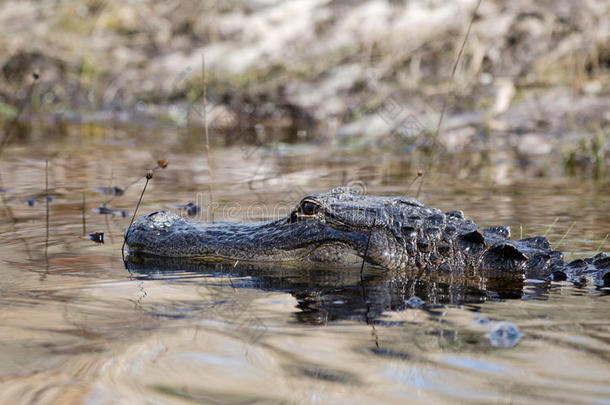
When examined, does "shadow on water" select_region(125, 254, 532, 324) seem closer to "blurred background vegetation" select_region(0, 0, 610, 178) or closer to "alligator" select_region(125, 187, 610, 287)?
"alligator" select_region(125, 187, 610, 287)

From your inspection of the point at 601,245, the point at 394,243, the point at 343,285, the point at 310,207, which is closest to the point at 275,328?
the point at 343,285

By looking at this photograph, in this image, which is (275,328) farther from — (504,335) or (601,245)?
(601,245)

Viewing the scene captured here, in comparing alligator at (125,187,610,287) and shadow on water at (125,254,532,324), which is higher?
alligator at (125,187,610,287)

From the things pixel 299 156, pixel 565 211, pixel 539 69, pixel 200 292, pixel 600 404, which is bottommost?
pixel 600 404

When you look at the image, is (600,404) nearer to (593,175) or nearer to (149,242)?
(149,242)

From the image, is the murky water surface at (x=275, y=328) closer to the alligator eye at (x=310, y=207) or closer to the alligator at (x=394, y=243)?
the alligator at (x=394, y=243)

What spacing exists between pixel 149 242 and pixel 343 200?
1051 millimetres

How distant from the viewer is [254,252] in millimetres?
4129

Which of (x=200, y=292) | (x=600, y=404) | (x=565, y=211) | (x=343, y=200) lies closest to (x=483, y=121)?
(x=565, y=211)

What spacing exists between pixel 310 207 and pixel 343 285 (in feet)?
1.41

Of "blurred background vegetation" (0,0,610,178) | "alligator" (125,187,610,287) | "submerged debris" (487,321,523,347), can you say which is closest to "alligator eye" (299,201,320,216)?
"alligator" (125,187,610,287)

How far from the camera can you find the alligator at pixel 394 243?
156 inches

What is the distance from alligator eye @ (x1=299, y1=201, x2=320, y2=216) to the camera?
396 centimetres

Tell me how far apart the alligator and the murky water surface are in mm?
114
